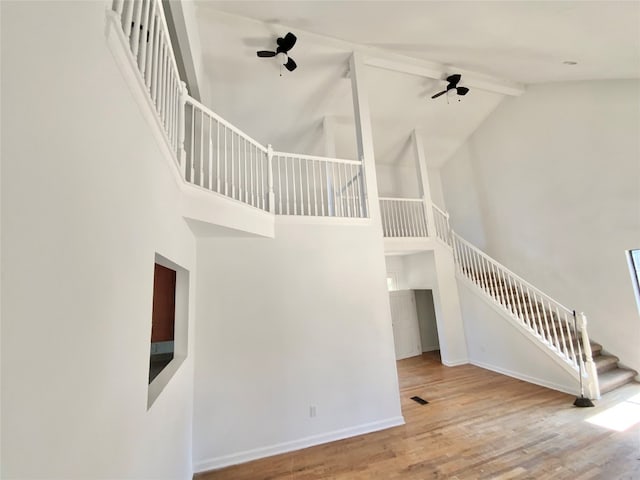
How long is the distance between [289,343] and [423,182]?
4.83 m

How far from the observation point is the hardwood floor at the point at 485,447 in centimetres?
240

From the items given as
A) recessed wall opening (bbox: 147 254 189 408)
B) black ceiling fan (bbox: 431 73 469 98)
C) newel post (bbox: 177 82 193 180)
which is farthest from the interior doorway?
newel post (bbox: 177 82 193 180)

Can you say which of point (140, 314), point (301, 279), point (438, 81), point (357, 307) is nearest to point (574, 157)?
point (438, 81)

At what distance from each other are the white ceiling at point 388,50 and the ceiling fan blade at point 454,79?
0.70 ft

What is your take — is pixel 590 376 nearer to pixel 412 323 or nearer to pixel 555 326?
pixel 555 326

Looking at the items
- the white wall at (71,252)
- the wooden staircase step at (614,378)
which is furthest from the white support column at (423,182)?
the white wall at (71,252)

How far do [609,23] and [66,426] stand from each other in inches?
215

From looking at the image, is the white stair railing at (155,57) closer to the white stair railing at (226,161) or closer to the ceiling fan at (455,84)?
the white stair railing at (226,161)

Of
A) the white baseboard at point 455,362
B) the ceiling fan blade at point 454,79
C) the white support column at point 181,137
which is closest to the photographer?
the white support column at point 181,137

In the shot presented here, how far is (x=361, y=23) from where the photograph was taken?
3.80 metres

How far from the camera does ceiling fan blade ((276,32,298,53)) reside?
3.62 metres

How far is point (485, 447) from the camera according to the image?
2.72 metres

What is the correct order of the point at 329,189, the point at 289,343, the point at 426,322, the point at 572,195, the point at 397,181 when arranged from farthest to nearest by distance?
the point at 397,181 < the point at 426,322 < the point at 572,195 < the point at 329,189 < the point at 289,343

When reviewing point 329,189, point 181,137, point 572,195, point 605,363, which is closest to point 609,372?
point 605,363
